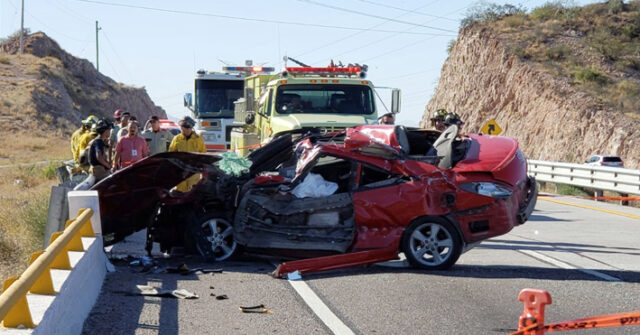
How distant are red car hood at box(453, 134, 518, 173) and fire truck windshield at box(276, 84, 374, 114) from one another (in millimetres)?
7326

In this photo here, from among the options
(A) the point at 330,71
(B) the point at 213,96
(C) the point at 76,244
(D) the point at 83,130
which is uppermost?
(A) the point at 330,71

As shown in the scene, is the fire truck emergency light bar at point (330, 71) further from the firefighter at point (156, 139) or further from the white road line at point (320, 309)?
the white road line at point (320, 309)

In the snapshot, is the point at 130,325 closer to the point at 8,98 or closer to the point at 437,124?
the point at 437,124

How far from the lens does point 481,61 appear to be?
58.8 m

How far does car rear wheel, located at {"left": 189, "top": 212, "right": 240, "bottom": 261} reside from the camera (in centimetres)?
1129

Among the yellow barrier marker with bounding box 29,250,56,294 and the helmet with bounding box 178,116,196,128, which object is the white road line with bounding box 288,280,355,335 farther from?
the helmet with bounding box 178,116,196,128

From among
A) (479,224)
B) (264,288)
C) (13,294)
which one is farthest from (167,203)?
(13,294)

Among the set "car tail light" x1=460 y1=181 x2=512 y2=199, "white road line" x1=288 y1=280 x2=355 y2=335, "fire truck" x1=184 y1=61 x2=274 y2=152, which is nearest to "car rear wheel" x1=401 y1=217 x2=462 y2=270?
Answer: "car tail light" x1=460 y1=181 x2=512 y2=199

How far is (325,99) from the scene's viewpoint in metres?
18.9

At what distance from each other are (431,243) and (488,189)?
90 centimetres

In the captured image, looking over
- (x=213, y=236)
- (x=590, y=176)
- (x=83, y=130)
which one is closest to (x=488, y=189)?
(x=213, y=236)

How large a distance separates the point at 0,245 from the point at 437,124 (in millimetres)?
7098

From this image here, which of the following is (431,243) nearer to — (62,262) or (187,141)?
(62,262)

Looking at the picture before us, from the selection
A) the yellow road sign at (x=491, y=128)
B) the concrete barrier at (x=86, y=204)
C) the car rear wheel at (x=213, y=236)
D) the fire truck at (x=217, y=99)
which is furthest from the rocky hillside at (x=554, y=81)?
the concrete barrier at (x=86, y=204)
